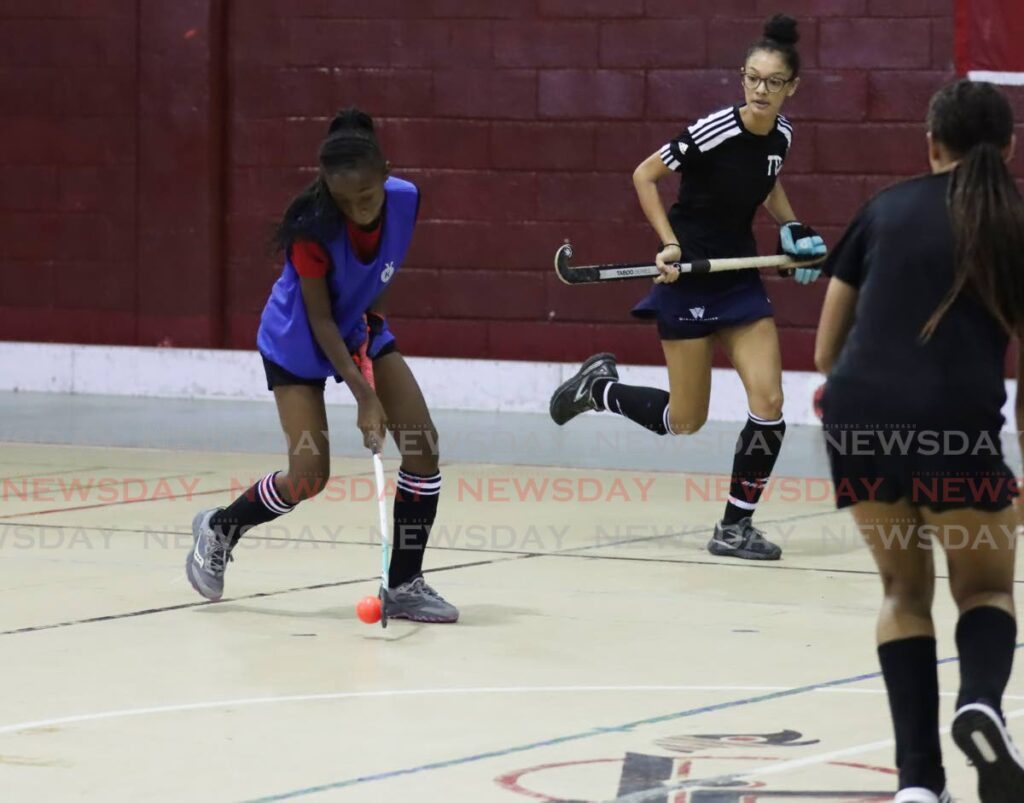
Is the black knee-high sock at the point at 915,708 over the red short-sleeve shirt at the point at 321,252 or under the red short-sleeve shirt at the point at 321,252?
under

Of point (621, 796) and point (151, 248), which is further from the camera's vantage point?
point (151, 248)

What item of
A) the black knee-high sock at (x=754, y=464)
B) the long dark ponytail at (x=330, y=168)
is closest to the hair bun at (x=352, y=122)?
the long dark ponytail at (x=330, y=168)

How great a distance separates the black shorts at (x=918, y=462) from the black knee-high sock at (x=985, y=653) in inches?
8.8

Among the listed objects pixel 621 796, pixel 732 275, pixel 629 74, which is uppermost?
pixel 629 74

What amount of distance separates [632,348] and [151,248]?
11.5 feet

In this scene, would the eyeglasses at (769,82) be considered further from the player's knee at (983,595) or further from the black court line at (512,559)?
the player's knee at (983,595)

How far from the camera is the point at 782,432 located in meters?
8.33

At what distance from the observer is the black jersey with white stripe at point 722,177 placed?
27.0ft

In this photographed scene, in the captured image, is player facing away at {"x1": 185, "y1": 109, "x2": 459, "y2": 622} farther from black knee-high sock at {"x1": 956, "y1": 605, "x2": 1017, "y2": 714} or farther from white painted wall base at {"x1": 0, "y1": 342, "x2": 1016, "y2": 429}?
white painted wall base at {"x1": 0, "y1": 342, "x2": 1016, "y2": 429}

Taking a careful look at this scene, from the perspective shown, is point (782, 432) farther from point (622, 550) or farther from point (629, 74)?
point (629, 74)

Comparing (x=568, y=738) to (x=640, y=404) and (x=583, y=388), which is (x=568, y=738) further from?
(x=583, y=388)

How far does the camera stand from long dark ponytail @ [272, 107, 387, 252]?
6285 mm

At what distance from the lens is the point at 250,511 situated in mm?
7008

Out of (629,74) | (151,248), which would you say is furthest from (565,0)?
(151,248)
